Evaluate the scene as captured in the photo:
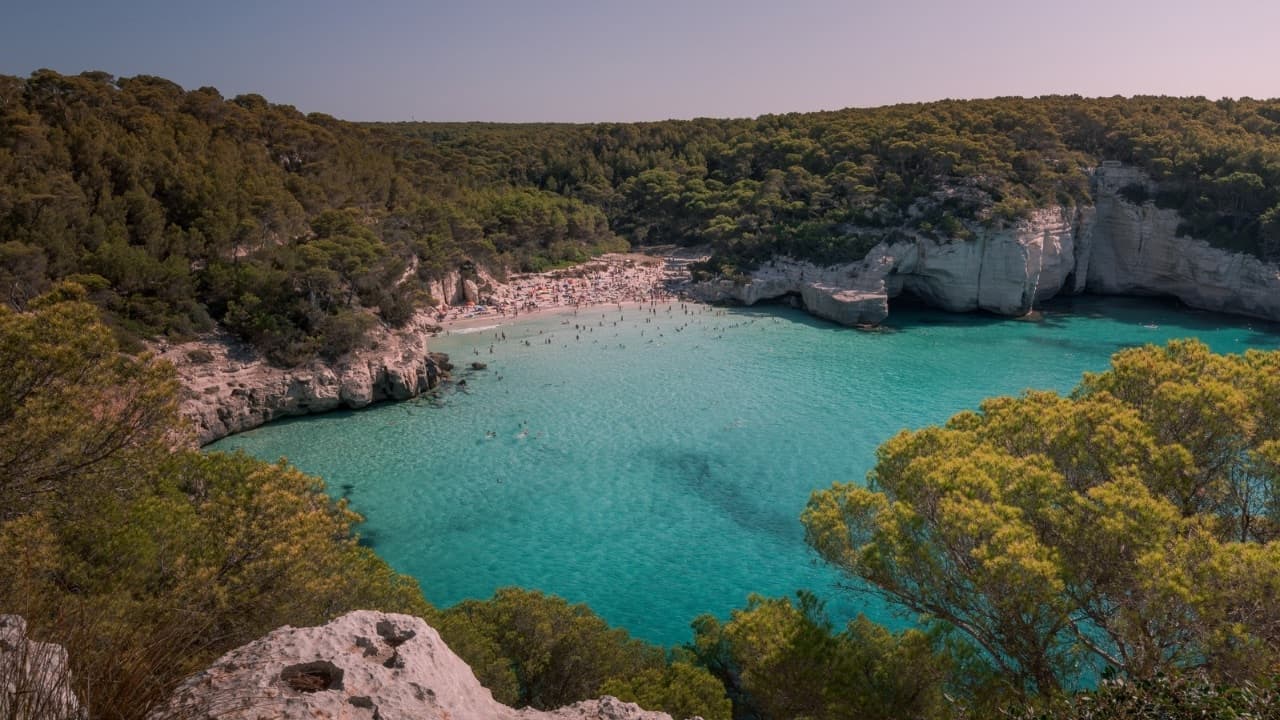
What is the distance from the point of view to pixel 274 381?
24.4 m

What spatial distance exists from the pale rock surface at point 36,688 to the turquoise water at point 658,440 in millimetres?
11518

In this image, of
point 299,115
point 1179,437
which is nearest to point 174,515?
point 1179,437

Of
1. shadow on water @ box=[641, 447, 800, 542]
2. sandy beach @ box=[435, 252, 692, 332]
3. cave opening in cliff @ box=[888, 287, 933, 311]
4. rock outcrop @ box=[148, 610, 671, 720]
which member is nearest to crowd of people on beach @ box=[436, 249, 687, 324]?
sandy beach @ box=[435, 252, 692, 332]

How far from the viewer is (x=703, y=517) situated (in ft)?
60.5

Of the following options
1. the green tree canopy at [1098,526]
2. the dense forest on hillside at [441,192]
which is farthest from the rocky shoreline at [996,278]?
the green tree canopy at [1098,526]

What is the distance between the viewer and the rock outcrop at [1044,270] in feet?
121

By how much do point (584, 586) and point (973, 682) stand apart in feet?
28.7

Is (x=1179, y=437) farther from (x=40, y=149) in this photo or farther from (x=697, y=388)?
(x=40, y=149)

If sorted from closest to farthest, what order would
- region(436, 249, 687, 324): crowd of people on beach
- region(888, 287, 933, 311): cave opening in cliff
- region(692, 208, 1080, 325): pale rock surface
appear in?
region(692, 208, 1080, 325): pale rock surface
region(436, 249, 687, 324): crowd of people on beach
region(888, 287, 933, 311): cave opening in cliff

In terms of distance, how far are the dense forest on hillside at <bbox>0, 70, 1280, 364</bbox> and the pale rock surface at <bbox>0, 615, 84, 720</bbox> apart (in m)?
22.8

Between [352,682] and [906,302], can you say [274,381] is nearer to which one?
[352,682]

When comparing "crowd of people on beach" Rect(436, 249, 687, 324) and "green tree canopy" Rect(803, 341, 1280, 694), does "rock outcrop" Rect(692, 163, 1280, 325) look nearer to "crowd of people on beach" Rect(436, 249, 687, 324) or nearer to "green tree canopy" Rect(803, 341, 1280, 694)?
"crowd of people on beach" Rect(436, 249, 687, 324)

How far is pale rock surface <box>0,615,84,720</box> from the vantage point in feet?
10.2

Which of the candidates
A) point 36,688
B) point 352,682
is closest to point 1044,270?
point 352,682
